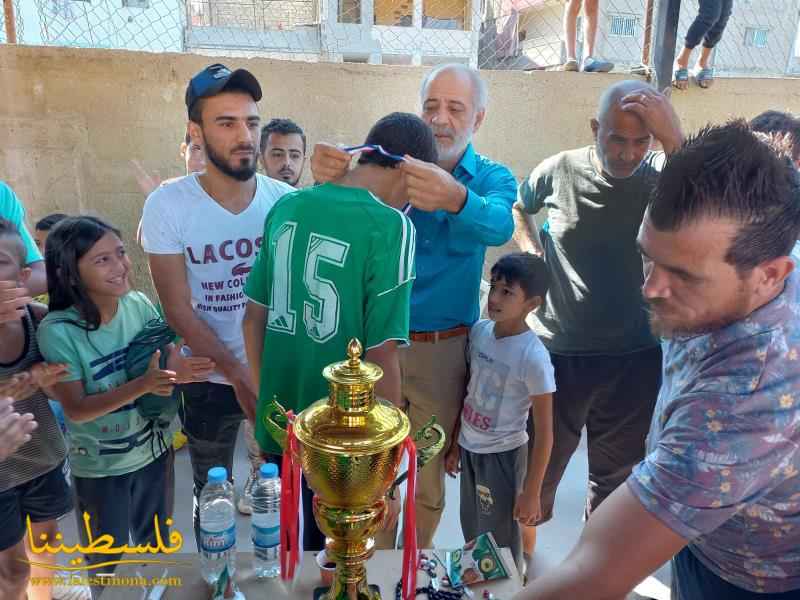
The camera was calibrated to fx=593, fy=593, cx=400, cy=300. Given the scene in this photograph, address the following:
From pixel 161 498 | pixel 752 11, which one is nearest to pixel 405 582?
pixel 161 498

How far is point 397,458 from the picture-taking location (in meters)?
0.96

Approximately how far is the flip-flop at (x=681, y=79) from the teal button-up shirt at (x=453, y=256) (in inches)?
99.1

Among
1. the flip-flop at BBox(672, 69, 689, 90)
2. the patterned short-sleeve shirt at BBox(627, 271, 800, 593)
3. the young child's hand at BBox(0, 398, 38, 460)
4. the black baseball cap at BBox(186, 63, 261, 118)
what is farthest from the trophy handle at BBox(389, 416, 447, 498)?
the flip-flop at BBox(672, 69, 689, 90)

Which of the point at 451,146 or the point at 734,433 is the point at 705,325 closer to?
the point at 734,433

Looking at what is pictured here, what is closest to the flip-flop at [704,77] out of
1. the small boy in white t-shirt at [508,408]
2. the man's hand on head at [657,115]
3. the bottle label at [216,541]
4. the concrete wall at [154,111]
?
the concrete wall at [154,111]

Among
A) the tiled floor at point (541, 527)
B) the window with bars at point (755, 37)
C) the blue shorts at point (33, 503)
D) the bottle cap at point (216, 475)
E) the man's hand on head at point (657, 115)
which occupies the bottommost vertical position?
the tiled floor at point (541, 527)

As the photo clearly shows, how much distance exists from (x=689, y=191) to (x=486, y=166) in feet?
4.70

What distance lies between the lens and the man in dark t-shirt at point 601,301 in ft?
7.79

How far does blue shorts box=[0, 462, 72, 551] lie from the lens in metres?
1.87

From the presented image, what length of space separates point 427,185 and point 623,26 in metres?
3.71

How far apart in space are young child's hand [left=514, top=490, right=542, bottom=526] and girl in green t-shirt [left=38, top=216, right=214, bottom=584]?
1251 mm

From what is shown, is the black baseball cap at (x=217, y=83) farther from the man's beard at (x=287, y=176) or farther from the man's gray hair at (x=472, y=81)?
the man's beard at (x=287, y=176)

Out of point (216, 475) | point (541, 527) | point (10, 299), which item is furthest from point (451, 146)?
point (541, 527)

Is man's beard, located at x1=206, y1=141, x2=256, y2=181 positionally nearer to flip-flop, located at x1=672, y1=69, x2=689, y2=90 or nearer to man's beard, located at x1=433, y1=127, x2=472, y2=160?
man's beard, located at x1=433, y1=127, x2=472, y2=160
